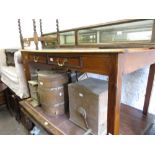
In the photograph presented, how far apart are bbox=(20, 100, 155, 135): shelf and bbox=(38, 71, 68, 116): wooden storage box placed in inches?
2.9

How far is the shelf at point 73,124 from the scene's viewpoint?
1.04 metres

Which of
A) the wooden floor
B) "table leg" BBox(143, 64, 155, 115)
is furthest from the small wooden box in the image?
"table leg" BBox(143, 64, 155, 115)

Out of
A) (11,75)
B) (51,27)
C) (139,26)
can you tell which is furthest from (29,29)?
(139,26)

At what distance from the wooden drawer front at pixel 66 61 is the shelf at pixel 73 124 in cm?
50

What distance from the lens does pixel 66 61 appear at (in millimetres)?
911

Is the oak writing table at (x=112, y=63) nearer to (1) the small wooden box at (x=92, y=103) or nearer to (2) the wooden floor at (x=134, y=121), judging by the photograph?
(1) the small wooden box at (x=92, y=103)

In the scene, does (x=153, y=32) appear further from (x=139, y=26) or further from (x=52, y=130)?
(x=52, y=130)

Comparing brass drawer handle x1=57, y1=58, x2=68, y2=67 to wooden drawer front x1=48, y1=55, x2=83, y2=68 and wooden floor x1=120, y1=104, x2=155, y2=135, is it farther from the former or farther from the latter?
wooden floor x1=120, y1=104, x2=155, y2=135

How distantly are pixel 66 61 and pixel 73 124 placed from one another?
0.54 meters

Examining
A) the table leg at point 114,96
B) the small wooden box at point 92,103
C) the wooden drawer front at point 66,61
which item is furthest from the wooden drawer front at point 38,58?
the table leg at point 114,96

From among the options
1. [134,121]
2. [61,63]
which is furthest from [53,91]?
[134,121]

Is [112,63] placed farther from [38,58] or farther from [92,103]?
[38,58]

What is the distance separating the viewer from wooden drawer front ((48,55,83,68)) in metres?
0.82

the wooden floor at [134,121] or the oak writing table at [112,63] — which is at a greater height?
the oak writing table at [112,63]
